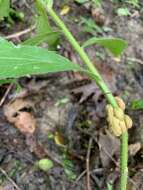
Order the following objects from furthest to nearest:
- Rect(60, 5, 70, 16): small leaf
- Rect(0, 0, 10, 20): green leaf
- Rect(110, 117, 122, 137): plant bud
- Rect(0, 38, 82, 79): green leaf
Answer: Rect(60, 5, 70, 16): small leaf < Rect(0, 0, 10, 20): green leaf < Rect(110, 117, 122, 137): plant bud < Rect(0, 38, 82, 79): green leaf

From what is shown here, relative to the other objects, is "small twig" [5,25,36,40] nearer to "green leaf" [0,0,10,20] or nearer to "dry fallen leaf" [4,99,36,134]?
"dry fallen leaf" [4,99,36,134]

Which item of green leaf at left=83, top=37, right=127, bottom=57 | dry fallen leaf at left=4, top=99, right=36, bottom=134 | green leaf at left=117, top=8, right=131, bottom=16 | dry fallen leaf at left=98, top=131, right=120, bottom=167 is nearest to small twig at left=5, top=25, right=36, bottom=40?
dry fallen leaf at left=4, top=99, right=36, bottom=134

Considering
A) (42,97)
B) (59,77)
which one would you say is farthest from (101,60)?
(42,97)

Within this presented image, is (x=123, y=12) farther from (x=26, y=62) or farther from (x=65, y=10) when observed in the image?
(x=26, y=62)

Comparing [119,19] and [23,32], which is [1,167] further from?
[119,19]

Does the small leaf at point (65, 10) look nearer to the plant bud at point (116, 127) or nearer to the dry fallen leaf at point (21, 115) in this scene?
the dry fallen leaf at point (21, 115)

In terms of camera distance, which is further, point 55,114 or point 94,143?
point 55,114

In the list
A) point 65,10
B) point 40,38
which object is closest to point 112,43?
point 40,38
